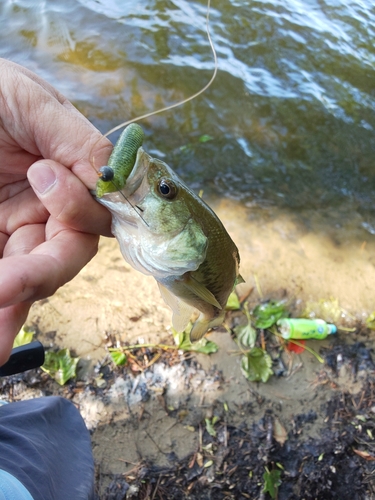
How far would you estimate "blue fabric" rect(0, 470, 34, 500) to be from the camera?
1624 mm

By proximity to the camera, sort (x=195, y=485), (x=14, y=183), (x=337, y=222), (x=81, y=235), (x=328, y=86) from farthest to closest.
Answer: (x=328, y=86) → (x=337, y=222) → (x=195, y=485) → (x=14, y=183) → (x=81, y=235)

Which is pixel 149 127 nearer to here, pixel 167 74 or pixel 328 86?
pixel 167 74

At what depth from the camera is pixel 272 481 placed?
3055 mm

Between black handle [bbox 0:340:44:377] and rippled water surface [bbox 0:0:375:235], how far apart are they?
11.4 feet

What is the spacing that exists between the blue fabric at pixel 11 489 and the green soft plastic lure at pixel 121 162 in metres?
1.27

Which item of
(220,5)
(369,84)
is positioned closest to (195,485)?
(369,84)

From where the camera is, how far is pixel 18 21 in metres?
7.46

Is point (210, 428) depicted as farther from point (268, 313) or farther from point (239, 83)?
point (239, 83)

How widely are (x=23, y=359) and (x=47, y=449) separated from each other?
0.65 metres

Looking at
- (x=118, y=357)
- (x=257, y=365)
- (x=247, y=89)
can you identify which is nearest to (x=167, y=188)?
(x=118, y=357)

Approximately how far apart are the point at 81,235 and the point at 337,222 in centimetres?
438

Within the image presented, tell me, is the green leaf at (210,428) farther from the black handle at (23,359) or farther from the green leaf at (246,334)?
the black handle at (23,359)

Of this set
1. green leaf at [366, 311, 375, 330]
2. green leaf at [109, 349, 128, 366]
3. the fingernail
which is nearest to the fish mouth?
the fingernail

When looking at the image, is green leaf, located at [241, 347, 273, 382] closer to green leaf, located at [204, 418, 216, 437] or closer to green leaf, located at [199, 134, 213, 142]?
green leaf, located at [204, 418, 216, 437]
